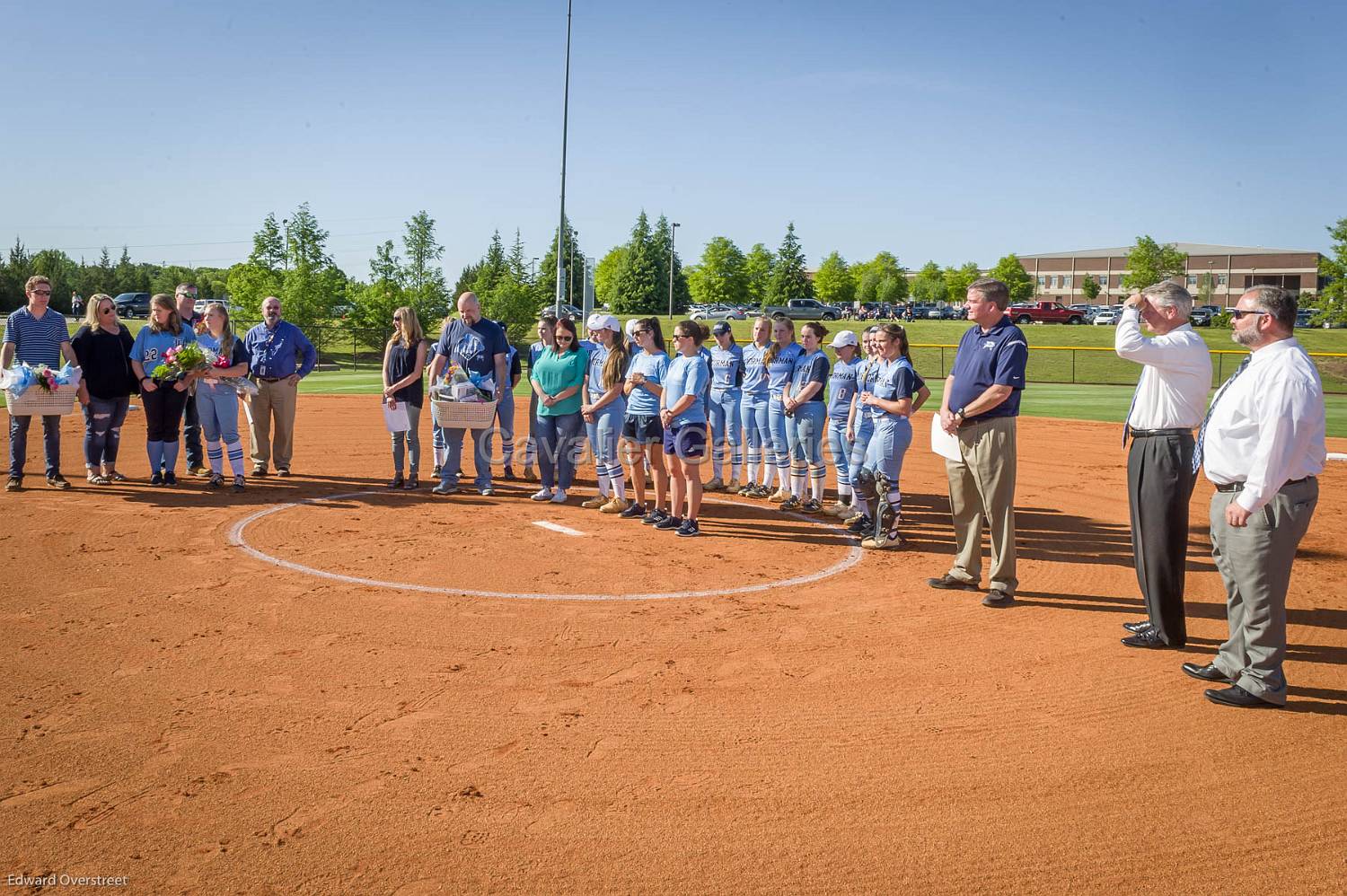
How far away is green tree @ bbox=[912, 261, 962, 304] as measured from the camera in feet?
313

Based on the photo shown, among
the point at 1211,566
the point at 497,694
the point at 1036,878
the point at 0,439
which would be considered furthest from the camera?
the point at 0,439

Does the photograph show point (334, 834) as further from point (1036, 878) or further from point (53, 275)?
point (53, 275)

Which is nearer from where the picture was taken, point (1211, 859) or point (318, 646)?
point (1211, 859)

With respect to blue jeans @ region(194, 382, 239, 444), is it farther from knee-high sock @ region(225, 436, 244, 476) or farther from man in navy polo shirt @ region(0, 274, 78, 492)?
man in navy polo shirt @ region(0, 274, 78, 492)

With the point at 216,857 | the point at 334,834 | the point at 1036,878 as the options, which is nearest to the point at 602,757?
the point at 334,834

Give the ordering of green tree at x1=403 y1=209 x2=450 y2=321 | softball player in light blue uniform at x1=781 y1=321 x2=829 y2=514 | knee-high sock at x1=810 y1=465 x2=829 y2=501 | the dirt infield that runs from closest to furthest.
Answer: the dirt infield < softball player in light blue uniform at x1=781 y1=321 x2=829 y2=514 < knee-high sock at x1=810 y1=465 x2=829 y2=501 < green tree at x1=403 y1=209 x2=450 y2=321

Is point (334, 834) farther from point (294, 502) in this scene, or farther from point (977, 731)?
point (294, 502)

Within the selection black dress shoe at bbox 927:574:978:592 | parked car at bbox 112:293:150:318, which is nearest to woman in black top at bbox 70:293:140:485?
black dress shoe at bbox 927:574:978:592

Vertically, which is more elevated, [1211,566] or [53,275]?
[53,275]

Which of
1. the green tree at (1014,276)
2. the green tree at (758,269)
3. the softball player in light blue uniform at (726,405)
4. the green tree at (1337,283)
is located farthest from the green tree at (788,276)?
the softball player in light blue uniform at (726,405)

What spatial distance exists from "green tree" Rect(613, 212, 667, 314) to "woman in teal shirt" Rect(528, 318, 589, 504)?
2961 inches

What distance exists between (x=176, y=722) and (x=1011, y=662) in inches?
192

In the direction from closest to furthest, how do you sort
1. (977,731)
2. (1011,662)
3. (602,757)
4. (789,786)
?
(789,786), (602,757), (977,731), (1011,662)

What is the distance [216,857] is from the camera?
3.77 metres
